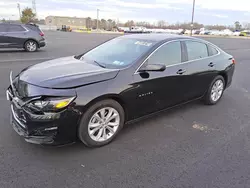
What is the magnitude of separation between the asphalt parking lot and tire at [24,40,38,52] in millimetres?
9665

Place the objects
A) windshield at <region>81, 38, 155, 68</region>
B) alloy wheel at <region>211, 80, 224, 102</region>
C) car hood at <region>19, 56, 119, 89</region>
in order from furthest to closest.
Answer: alloy wheel at <region>211, 80, 224, 102</region> < windshield at <region>81, 38, 155, 68</region> < car hood at <region>19, 56, 119, 89</region>

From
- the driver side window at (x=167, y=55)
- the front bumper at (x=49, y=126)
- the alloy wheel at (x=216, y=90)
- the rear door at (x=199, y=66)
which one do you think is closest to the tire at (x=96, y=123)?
the front bumper at (x=49, y=126)

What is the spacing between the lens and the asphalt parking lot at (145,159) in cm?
256

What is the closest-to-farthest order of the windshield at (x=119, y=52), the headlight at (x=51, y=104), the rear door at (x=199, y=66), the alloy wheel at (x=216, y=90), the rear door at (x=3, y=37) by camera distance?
1. the headlight at (x=51, y=104)
2. the windshield at (x=119, y=52)
3. the rear door at (x=199, y=66)
4. the alloy wheel at (x=216, y=90)
5. the rear door at (x=3, y=37)

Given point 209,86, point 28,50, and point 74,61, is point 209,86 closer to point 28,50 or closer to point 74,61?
point 74,61

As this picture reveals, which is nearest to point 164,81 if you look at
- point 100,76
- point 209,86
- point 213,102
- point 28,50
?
point 100,76

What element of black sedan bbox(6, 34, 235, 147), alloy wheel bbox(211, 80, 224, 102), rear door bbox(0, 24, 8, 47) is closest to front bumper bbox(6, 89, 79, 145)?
black sedan bbox(6, 34, 235, 147)

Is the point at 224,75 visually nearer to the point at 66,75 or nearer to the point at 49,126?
the point at 66,75

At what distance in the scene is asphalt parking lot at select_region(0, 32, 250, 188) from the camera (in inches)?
101

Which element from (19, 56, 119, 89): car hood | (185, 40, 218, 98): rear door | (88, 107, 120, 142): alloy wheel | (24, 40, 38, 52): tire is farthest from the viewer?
(24, 40, 38, 52): tire

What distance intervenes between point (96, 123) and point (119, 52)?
141 centimetres

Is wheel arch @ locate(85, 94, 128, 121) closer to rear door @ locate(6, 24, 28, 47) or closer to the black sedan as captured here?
the black sedan

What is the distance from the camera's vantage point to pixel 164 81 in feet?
12.4

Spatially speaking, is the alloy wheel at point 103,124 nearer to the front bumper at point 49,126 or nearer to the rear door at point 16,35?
the front bumper at point 49,126
